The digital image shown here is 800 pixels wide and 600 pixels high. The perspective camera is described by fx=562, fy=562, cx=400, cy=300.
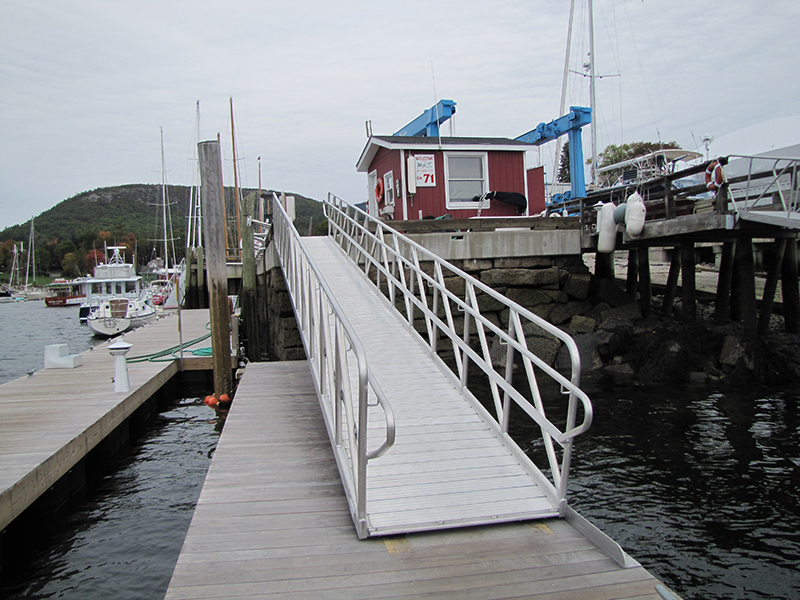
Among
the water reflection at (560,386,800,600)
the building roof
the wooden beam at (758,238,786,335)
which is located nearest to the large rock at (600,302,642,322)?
the wooden beam at (758,238,786,335)

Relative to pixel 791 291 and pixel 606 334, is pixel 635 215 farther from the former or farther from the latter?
pixel 791 291

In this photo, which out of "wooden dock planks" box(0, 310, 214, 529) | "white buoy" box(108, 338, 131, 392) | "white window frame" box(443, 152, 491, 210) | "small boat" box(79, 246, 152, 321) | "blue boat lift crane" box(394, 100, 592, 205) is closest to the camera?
"wooden dock planks" box(0, 310, 214, 529)

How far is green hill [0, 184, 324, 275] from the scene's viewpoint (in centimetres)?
7731

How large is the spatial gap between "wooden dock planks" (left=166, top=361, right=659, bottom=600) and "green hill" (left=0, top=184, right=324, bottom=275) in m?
65.6

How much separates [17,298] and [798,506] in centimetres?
8392

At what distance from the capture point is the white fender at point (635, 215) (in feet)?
34.0

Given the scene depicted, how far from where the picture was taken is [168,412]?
9.62m

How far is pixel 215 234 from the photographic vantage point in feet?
26.7

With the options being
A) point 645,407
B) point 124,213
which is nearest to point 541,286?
point 645,407

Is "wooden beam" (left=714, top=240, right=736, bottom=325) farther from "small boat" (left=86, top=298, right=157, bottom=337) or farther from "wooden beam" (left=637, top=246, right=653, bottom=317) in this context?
"small boat" (left=86, top=298, right=157, bottom=337)

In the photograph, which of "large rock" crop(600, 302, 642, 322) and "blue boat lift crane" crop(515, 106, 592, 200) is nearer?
"large rock" crop(600, 302, 642, 322)

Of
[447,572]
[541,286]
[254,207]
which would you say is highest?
[254,207]

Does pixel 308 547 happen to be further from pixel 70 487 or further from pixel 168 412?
pixel 168 412

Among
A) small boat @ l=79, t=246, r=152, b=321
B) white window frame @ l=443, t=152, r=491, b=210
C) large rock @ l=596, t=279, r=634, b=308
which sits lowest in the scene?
large rock @ l=596, t=279, r=634, b=308
